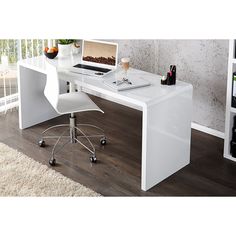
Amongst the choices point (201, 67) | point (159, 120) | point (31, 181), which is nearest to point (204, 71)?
point (201, 67)

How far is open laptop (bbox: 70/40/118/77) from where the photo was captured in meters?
3.59

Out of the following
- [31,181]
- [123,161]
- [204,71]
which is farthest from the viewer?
[204,71]

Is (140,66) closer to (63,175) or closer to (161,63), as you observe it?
(161,63)

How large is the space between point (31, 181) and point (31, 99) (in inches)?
44.2

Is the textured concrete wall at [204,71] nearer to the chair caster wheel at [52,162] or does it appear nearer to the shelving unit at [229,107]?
the shelving unit at [229,107]

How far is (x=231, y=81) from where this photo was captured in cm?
342

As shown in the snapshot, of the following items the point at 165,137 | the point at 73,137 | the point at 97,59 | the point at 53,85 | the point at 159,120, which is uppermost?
the point at 97,59

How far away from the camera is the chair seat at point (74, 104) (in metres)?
3.46

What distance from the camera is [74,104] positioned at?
354 centimetres

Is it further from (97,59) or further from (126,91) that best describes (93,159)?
(97,59)

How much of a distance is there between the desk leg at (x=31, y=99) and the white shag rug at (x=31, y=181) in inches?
24.9

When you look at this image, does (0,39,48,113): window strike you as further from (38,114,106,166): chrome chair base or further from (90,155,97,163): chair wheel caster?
(90,155,97,163): chair wheel caster
